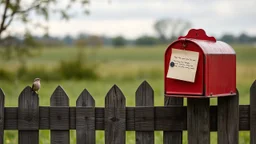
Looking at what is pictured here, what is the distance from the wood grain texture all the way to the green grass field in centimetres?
265

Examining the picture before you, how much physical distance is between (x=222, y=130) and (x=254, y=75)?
81.6 ft

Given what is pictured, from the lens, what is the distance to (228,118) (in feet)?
13.8

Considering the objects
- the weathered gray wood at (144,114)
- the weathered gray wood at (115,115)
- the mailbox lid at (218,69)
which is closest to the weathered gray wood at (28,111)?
the weathered gray wood at (115,115)

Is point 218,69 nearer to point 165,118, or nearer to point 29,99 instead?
point 165,118

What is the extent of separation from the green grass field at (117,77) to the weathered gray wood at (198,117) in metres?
2.67

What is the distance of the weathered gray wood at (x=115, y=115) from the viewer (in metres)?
4.22

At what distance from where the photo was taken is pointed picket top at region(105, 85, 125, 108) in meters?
4.22

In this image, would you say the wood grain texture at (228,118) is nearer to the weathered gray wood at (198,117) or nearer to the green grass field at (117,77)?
the weathered gray wood at (198,117)

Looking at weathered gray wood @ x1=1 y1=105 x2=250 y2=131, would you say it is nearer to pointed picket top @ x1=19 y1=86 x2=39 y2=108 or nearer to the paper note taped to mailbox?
pointed picket top @ x1=19 y1=86 x2=39 y2=108

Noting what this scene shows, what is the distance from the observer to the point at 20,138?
4348mm

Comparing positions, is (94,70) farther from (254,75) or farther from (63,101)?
(63,101)

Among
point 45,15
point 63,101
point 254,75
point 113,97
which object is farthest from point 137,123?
point 254,75

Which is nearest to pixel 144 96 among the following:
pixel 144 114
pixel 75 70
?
pixel 144 114

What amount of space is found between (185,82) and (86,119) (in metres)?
0.76
